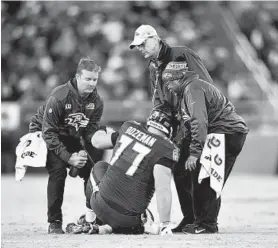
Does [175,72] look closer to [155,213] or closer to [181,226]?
[181,226]

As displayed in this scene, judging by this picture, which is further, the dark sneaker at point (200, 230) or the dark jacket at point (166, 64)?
the dark jacket at point (166, 64)

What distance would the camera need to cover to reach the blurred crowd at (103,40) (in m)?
17.8

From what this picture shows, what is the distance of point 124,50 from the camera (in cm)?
1817

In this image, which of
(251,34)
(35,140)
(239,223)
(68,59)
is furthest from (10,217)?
(251,34)

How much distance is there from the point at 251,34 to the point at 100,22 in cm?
367

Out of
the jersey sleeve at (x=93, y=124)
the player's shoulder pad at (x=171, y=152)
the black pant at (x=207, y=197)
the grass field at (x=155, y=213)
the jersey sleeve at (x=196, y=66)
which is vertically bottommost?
the grass field at (x=155, y=213)

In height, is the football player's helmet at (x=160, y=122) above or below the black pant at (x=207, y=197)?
above

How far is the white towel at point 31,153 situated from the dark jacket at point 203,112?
4.74 feet

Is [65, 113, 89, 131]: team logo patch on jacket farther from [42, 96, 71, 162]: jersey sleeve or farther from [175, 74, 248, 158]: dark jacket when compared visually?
[175, 74, 248, 158]: dark jacket

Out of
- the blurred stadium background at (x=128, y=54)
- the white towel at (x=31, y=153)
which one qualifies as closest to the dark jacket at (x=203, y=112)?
the white towel at (x=31, y=153)

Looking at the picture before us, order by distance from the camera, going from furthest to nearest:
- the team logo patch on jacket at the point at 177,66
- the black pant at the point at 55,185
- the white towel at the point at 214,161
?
1. the black pant at the point at 55,185
2. the team logo patch on jacket at the point at 177,66
3. the white towel at the point at 214,161

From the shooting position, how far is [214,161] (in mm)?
7703

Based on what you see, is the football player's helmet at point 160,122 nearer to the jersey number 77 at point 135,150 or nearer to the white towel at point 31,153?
the jersey number 77 at point 135,150

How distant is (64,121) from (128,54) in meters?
9.83
